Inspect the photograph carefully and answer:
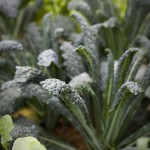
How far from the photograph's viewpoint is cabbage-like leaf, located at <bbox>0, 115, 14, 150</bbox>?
901mm

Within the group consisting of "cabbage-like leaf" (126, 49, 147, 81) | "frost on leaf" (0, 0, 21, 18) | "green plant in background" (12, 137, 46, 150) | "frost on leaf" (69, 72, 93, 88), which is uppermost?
"frost on leaf" (0, 0, 21, 18)

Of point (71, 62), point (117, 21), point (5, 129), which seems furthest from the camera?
point (117, 21)

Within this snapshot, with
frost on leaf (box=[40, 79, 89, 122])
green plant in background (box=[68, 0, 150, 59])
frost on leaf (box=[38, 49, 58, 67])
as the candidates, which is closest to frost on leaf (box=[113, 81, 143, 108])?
frost on leaf (box=[40, 79, 89, 122])

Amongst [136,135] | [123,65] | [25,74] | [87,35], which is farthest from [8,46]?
[136,135]

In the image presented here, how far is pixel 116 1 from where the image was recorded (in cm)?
167

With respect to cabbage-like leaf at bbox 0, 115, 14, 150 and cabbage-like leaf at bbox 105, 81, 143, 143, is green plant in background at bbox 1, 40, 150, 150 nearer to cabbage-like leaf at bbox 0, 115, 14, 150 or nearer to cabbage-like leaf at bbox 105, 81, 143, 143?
cabbage-like leaf at bbox 105, 81, 143, 143

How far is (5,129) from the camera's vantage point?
909 millimetres

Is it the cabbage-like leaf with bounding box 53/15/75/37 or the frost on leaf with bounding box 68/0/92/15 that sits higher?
the frost on leaf with bounding box 68/0/92/15

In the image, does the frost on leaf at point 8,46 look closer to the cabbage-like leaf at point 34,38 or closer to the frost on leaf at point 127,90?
the cabbage-like leaf at point 34,38

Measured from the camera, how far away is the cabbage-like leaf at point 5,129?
2.96 ft

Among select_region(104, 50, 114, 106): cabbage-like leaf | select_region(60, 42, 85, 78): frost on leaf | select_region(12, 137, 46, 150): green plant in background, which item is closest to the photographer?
select_region(12, 137, 46, 150): green plant in background

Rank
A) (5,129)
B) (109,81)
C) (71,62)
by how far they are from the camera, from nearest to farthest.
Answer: (5,129), (109,81), (71,62)

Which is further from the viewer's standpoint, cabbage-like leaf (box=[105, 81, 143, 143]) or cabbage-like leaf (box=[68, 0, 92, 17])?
cabbage-like leaf (box=[68, 0, 92, 17])

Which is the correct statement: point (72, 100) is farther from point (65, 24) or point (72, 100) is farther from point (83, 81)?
point (65, 24)
